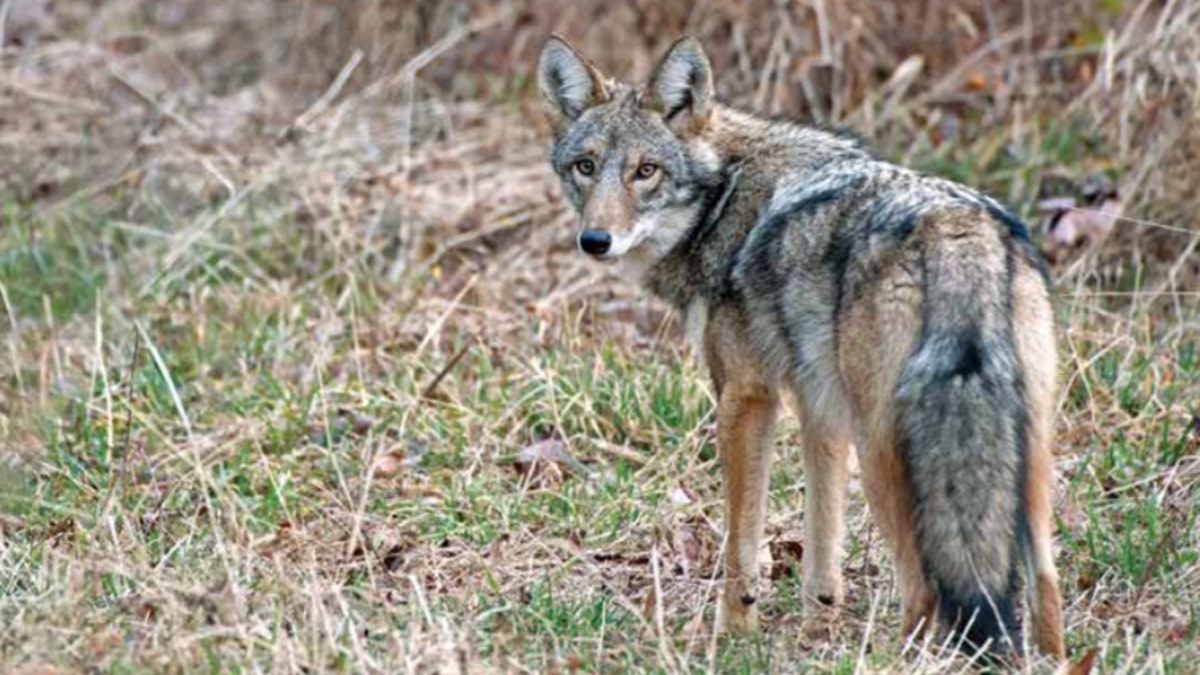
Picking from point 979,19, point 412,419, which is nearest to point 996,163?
point 979,19

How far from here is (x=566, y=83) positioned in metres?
6.70

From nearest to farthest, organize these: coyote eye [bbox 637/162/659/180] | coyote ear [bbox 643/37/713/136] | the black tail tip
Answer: the black tail tip < coyote eye [bbox 637/162/659/180] < coyote ear [bbox 643/37/713/136]

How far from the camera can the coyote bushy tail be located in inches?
186

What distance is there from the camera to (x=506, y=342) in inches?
341

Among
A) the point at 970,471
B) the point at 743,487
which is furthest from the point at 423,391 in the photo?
the point at 970,471

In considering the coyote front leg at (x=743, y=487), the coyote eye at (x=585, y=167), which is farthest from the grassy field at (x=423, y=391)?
the coyote eye at (x=585, y=167)

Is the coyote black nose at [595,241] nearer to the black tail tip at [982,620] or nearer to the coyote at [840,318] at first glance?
the coyote at [840,318]

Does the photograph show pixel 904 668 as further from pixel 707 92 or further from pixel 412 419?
pixel 412 419

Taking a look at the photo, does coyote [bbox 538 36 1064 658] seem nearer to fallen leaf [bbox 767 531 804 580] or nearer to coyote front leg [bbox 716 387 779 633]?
coyote front leg [bbox 716 387 779 633]

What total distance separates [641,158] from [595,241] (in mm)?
343

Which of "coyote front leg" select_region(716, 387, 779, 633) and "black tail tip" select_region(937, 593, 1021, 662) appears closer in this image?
"black tail tip" select_region(937, 593, 1021, 662)

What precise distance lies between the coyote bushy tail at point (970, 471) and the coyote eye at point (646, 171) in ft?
5.60

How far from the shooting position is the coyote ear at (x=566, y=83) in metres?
6.63

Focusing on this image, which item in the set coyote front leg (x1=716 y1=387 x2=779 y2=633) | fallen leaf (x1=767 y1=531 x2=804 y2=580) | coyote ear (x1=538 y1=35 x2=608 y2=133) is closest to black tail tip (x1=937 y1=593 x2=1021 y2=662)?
coyote front leg (x1=716 y1=387 x2=779 y2=633)
